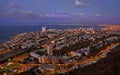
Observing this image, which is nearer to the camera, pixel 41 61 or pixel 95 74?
pixel 95 74

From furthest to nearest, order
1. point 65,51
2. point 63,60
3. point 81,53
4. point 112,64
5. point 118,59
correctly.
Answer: point 65,51 → point 81,53 → point 63,60 → point 118,59 → point 112,64

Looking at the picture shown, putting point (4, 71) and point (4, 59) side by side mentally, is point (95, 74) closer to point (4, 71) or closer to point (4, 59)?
point (4, 71)

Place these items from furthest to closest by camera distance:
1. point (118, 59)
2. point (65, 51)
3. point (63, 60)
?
point (65, 51)
point (63, 60)
point (118, 59)

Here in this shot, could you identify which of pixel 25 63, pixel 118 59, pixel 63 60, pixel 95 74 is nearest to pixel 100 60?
pixel 118 59

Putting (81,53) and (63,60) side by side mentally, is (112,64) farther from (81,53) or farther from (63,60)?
(81,53)

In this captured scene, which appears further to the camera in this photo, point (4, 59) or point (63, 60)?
point (4, 59)

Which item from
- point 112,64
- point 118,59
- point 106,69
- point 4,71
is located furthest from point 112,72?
point 4,71

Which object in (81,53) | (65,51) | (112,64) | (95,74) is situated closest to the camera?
(95,74)

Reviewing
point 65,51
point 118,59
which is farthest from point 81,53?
point 118,59

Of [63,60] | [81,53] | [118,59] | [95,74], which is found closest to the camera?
[95,74]
